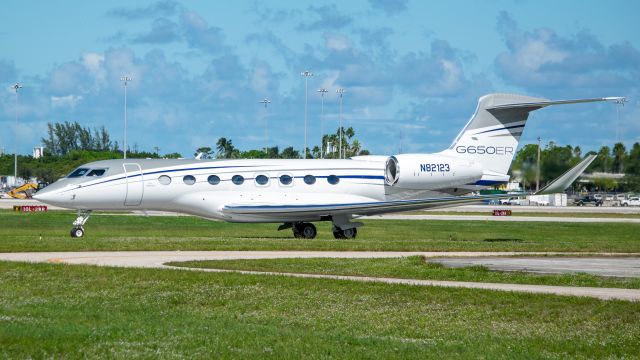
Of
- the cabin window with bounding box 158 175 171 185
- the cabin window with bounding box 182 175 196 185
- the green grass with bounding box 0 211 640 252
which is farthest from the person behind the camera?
the cabin window with bounding box 182 175 196 185

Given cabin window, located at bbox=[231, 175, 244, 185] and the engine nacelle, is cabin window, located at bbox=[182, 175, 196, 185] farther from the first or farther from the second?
the engine nacelle

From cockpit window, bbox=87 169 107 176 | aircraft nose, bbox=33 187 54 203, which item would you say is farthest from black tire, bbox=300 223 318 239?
aircraft nose, bbox=33 187 54 203

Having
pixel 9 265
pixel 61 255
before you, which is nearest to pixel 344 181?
pixel 61 255

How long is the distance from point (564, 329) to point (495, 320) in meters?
1.32

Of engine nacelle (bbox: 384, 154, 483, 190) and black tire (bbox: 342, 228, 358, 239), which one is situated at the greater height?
engine nacelle (bbox: 384, 154, 483, 190)

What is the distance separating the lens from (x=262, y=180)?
131 feet

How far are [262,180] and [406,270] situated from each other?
51.7 feet

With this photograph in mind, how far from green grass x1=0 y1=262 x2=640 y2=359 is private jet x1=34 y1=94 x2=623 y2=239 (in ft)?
50.7

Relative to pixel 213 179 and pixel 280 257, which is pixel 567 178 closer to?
pixel 213 179

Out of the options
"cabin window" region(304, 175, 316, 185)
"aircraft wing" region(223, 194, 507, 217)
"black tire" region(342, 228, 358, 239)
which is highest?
"cabin window" region(304, 175, 316, 185)

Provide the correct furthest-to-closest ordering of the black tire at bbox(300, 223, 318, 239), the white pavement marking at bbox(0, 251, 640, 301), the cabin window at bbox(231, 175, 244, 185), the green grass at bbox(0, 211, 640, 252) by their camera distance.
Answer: the black tire at bbox(300, 223, 318, 239), the cabin window at bbox(231, 175, 244, 185), the green grass at bbox(0, 211, 640, 252), the white pavement marking at bbox(0, 251, 640, 301)

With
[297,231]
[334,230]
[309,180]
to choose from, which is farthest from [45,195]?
[334,230]

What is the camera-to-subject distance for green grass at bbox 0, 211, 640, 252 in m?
33.2

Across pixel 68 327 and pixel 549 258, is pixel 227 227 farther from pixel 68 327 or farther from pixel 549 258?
pixel 68 327
